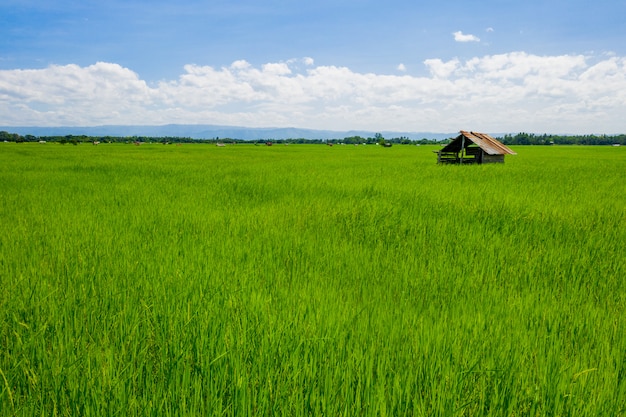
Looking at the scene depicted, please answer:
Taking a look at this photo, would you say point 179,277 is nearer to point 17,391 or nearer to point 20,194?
point 17,391

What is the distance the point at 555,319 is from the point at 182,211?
19.0 feet

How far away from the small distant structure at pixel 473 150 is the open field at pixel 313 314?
41.4ft

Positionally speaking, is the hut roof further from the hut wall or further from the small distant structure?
the hut wall

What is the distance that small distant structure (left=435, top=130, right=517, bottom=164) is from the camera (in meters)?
17.9

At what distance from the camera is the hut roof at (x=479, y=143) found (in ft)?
57.6

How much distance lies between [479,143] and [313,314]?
17763mm

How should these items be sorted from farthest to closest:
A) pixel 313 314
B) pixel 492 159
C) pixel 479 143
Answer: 1. pixel 492 159
2. pixel 479 143
3. pixel 313 314

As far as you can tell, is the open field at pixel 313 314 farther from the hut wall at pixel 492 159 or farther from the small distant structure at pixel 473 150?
the hut wall at pixel 492 159

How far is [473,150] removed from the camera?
758 inches

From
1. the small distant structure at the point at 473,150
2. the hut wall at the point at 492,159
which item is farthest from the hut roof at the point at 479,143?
the hut wall at the point at 492,159

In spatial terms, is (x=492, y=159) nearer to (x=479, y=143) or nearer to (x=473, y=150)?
(x=473, y=150)

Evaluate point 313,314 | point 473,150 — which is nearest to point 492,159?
point 473,150

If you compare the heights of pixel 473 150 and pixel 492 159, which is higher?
pixel 473 150

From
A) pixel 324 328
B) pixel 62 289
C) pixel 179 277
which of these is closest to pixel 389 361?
pixel 324 328
